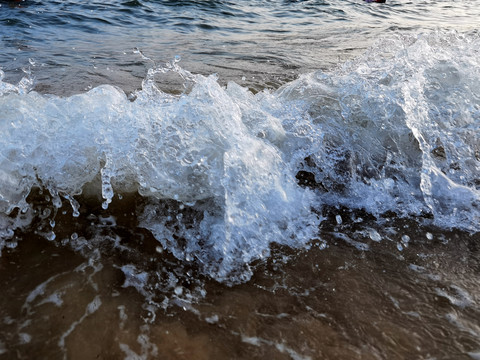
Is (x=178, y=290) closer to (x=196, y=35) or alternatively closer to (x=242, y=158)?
(x=242, y=158)

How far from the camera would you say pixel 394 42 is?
4020 millimetres

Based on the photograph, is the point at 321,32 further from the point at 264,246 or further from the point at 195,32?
the point at 264,246

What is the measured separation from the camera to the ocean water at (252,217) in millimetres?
1416

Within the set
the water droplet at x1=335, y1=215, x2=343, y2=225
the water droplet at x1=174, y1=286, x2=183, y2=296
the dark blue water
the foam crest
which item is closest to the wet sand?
the water droplet at x1=174, y1=286, x2=183, y2=296

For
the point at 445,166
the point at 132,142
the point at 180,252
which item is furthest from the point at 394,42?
the point at 180,252

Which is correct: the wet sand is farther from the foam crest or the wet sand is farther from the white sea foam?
the foam crest

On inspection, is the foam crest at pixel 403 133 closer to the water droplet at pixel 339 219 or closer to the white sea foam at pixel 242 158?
the white sea foam at pixel 242 158

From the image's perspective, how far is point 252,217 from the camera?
6.41 ft

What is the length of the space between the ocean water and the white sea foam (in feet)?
0.03

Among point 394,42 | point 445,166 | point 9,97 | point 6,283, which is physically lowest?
point 6,283

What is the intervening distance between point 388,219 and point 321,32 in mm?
6310

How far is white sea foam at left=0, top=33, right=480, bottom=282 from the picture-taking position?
1.96 metres

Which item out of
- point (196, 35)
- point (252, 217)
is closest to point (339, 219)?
point (252, 217)

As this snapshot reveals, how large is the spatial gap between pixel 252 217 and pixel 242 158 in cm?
36
